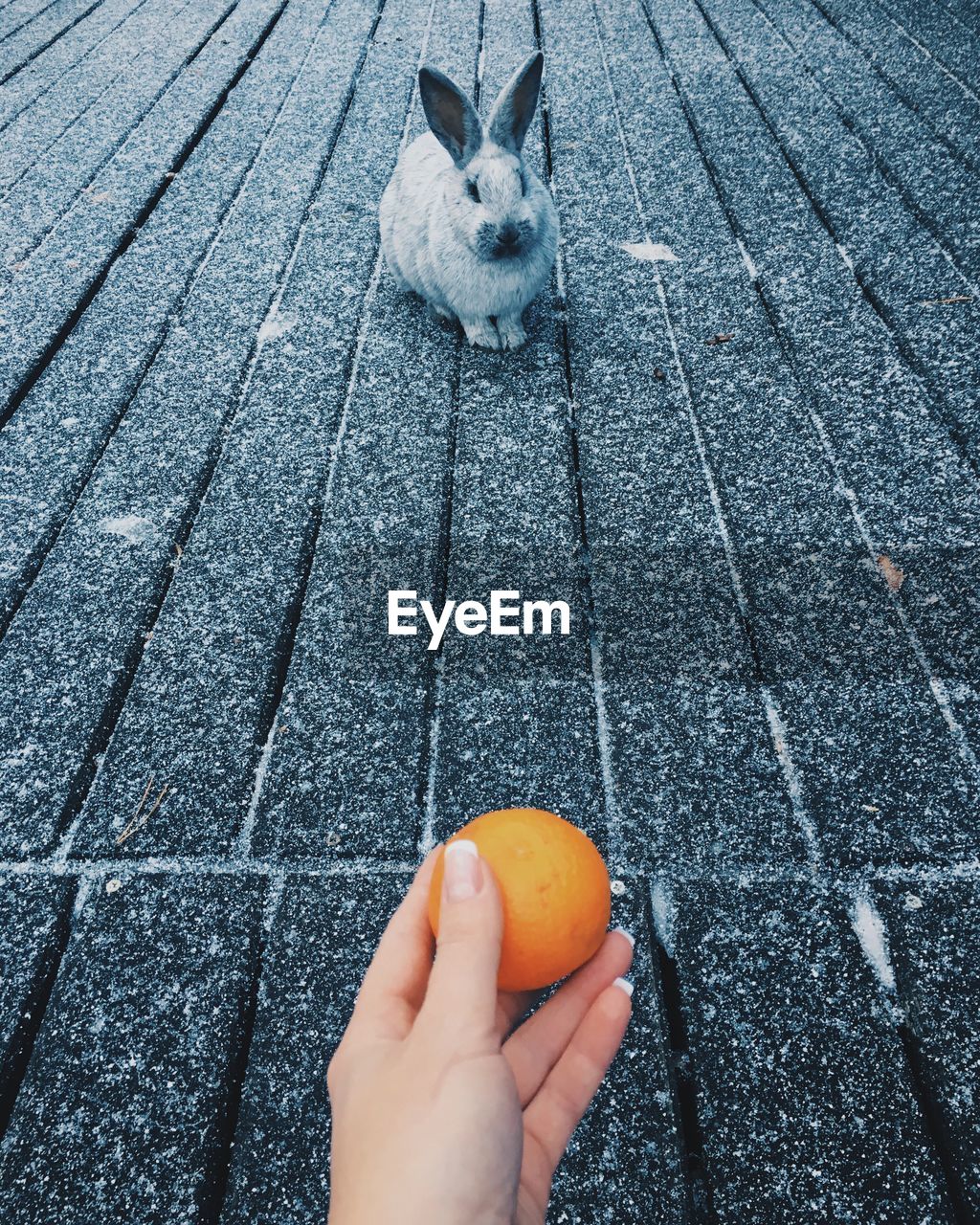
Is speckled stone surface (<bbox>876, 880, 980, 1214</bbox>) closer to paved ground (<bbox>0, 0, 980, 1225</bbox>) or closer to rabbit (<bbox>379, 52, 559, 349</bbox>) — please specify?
paved ground (<bbox>0, 0, 980, 1225</bbox>)

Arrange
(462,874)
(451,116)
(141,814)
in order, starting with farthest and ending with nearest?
(451,116)
(141,814)
(462,874)

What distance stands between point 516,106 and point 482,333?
631 mm

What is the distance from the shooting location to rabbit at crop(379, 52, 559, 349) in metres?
2.36

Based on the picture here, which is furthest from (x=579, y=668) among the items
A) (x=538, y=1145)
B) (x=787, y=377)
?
(x=787, y=377)

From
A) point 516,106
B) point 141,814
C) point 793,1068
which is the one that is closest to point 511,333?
point 516,106

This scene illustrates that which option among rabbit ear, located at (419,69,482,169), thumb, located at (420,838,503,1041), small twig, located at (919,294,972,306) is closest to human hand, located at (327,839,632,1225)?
thumb, located at (420,838,503,1041)

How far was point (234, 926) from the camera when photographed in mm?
1476

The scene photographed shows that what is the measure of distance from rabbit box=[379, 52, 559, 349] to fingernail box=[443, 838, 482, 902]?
6.23 feet

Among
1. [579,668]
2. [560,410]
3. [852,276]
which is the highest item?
[852,276]

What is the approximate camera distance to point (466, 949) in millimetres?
984

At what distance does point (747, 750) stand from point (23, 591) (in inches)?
68.2

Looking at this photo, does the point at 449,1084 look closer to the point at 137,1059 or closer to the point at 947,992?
the point at 137,1059

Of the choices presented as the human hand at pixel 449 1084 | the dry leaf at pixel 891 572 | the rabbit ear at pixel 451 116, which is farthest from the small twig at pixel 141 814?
the rabbit ear at pixel 451 116

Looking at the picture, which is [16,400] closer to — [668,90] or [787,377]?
[787,377]
